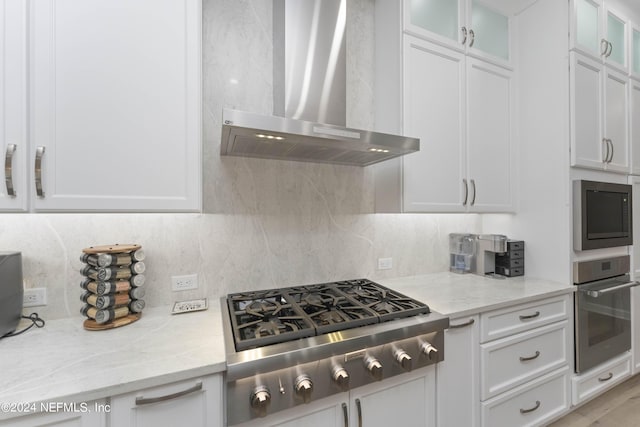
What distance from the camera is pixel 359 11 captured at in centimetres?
188

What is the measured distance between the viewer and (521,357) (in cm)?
156

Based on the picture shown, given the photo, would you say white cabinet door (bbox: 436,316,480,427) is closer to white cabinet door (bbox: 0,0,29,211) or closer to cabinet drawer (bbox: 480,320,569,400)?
cabinet drawer (bbox: 480,320,569,400)

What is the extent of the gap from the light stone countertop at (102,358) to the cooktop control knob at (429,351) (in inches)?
32.9

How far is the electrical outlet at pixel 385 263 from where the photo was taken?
1952mm

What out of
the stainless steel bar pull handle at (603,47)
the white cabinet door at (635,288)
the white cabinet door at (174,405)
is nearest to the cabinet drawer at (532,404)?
the white cabinet door at (635,288)

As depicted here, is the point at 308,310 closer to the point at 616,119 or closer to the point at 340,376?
the point at 340,376

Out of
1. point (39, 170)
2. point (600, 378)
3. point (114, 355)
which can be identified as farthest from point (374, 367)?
point (600, 378)

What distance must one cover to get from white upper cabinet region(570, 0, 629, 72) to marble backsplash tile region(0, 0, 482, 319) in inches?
54.4

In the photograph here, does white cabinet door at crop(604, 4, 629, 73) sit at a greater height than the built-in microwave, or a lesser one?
greater

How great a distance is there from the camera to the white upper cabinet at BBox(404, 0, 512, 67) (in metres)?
1.70

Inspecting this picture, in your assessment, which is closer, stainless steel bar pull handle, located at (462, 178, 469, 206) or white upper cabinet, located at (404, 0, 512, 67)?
white upper cabinet, located at (404, 0, 512, 67)

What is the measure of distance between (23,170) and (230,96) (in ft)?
3.08

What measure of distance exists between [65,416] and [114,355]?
187 mm

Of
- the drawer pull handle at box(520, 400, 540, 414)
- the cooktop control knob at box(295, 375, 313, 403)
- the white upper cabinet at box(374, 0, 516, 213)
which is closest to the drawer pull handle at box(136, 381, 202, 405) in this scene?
the cooktop control knob at box(295, 375, 313, 403)
